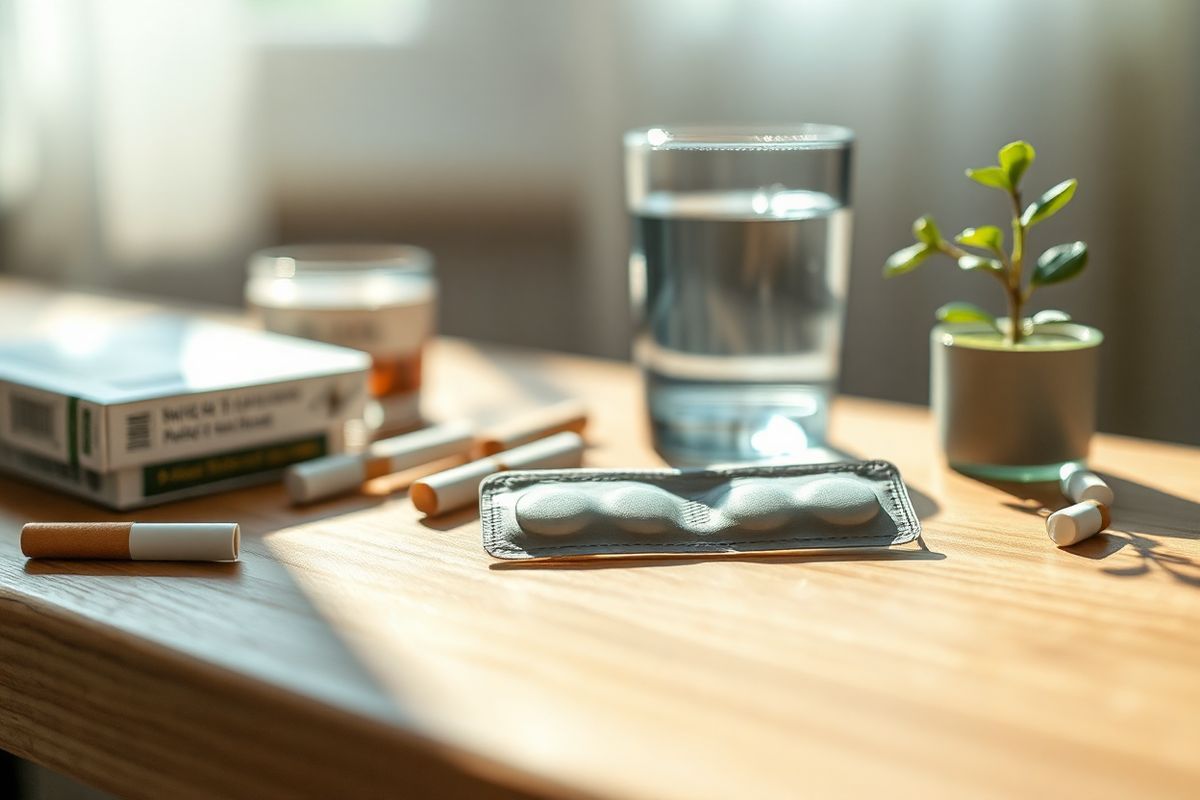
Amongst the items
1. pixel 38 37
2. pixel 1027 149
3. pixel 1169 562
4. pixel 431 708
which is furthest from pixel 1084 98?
pixel 38 37

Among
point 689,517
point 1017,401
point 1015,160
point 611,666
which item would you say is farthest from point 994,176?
point 611,666

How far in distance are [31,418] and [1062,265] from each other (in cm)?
53

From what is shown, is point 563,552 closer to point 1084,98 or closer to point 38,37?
point 1084,98

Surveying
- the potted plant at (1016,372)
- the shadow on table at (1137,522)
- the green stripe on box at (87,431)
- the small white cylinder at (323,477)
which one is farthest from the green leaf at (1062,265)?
the green stripe on box at (87,431)

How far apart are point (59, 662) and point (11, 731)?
0.14ft

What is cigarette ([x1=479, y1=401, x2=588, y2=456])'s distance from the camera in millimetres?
693

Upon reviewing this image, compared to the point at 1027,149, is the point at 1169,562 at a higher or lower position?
lower

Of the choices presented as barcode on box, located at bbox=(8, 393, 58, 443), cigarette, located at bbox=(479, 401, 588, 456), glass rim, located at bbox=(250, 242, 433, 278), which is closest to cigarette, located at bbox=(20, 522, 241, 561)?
barcode on box, located at bbox=(8, 393, 58, 443)

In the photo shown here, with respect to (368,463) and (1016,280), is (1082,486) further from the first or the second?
(368,463)

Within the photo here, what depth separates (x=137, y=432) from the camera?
58cm

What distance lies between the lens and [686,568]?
506mm

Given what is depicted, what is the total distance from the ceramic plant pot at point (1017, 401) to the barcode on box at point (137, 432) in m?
0.40

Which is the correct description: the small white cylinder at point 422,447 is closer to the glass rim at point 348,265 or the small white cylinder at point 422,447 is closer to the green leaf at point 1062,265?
the glass rim at point 348,265

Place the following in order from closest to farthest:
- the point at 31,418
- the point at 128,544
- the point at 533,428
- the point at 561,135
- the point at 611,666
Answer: the point at 611,666
the point at 128,544
the point at 31,418
the point at 533,428
the point at 561,135
